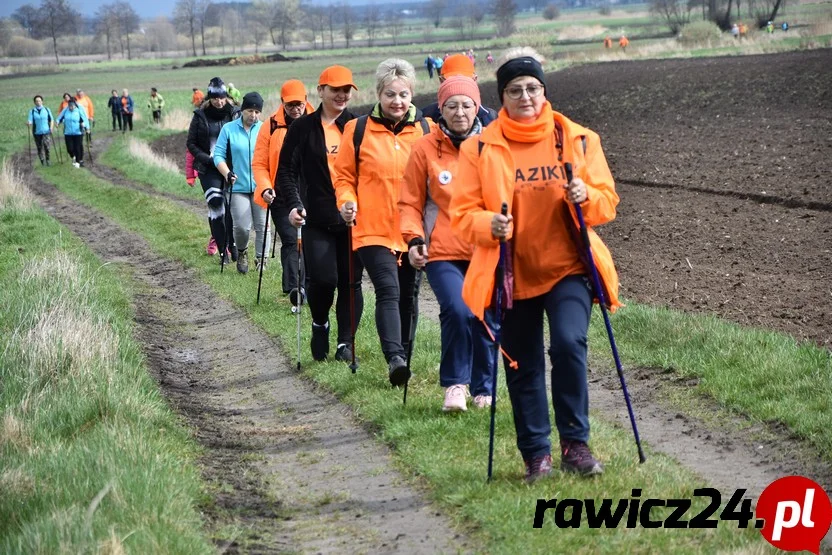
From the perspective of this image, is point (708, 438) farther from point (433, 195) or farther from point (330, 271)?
point (330, 271)

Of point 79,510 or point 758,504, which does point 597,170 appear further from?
point 79,510

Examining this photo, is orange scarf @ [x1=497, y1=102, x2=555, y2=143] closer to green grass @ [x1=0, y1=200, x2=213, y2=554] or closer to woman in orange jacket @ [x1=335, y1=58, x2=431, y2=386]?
woman in orange jacket @ [x1=335, y1=58, x2=431, y2=386]

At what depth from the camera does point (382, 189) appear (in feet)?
28.3

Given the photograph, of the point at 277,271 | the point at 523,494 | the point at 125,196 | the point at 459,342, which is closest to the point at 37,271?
the point at 277,271

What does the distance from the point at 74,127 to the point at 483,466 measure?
2890 centimetres

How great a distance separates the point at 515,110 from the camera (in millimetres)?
6070

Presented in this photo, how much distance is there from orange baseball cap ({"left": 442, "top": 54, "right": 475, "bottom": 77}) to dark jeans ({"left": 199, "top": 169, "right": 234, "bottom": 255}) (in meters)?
6.34

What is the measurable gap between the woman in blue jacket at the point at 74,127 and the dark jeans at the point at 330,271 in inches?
991

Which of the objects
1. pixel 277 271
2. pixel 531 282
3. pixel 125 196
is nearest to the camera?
pixel 531 282

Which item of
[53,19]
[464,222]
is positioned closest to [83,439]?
[464,222]

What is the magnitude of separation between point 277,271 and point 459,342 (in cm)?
708

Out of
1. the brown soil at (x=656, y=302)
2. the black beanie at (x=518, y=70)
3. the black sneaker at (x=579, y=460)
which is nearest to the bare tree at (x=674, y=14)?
the brown soil at (x=656, y=302)

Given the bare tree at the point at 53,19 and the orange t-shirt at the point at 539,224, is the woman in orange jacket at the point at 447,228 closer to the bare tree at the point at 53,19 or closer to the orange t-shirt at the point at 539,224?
the orange t-shirt at the point at 539,224

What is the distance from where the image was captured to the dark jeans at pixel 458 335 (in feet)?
25.2
